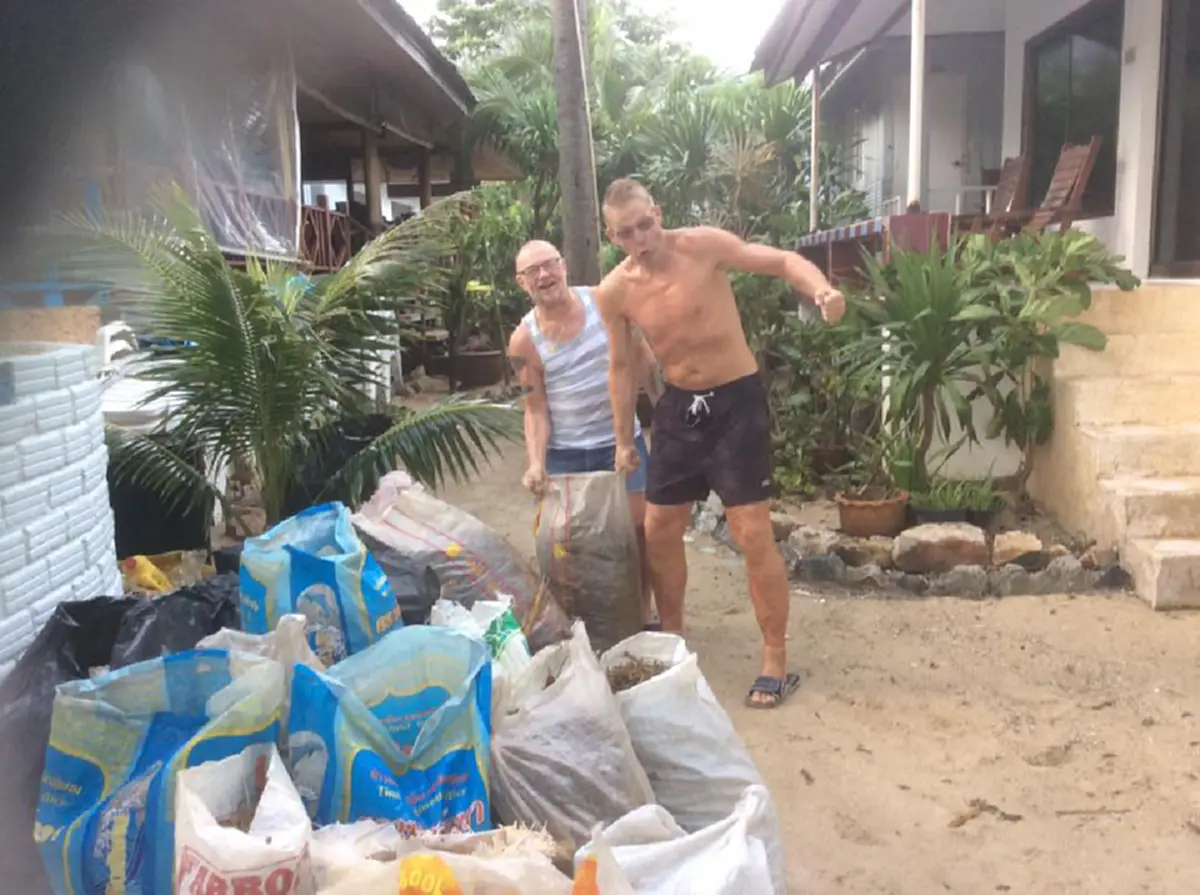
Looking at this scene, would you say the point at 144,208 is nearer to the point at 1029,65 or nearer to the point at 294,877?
the point at 294,877

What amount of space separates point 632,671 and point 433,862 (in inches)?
45.2

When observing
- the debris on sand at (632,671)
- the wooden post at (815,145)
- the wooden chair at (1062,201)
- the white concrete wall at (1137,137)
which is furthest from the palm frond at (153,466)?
the wooden post at (815,145)

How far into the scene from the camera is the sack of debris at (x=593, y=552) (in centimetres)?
350

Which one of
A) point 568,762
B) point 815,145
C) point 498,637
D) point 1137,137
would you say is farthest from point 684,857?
point 815,145

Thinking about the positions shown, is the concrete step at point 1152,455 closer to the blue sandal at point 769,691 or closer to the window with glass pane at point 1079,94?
the blue sandal at point 769,691

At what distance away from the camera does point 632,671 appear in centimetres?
249

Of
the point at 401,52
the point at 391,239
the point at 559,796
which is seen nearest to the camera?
the point at 559,796

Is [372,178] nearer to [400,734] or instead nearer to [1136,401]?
[1136,401]

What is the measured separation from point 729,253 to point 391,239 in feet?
4.12

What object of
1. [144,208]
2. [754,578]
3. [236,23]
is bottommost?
[754,578]

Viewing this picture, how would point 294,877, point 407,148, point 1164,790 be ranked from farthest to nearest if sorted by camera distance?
point 407,148 < point 1164,790 < point 294,877

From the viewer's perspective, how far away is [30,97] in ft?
3.95

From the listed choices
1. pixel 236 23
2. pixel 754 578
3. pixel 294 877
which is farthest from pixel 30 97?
pixel 236 23

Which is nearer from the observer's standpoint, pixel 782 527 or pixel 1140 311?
pixel 782 527
